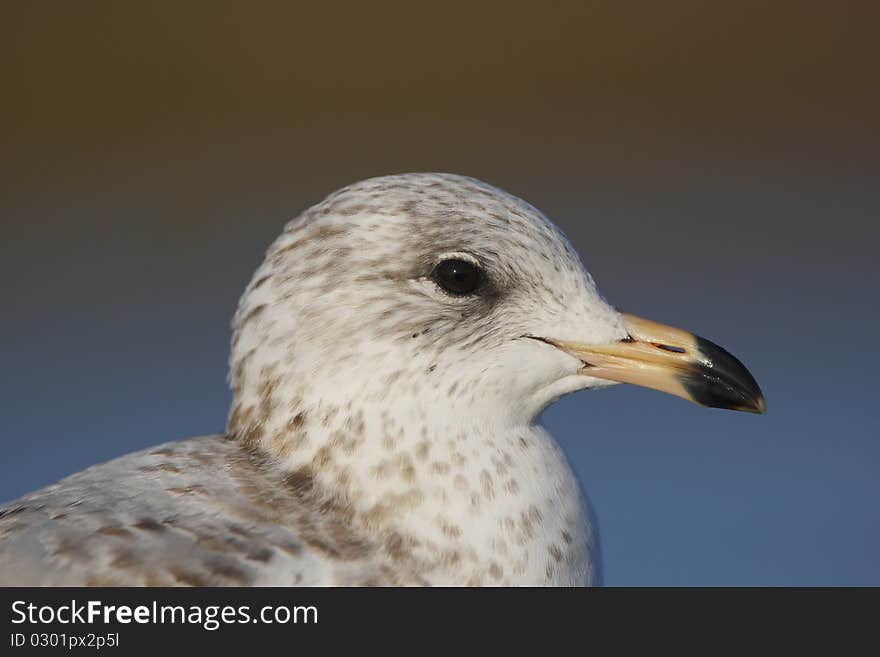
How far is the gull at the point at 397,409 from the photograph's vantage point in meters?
1.26

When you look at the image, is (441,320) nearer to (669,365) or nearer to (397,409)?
(397,409)

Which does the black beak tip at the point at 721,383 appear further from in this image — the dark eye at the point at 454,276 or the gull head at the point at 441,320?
the dark eye at the point at 454,276

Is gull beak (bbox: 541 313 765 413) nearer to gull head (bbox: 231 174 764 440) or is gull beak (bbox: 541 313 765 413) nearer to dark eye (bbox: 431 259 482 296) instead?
gull head (bbox: 231 174 764 440)

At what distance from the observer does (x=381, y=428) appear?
1.30 meters

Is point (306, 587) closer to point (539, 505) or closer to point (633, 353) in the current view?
point (539, 505)

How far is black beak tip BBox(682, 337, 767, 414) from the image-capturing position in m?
1.41

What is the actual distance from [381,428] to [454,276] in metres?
0.19

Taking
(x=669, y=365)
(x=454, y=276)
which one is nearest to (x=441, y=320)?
(x=454, y=276)

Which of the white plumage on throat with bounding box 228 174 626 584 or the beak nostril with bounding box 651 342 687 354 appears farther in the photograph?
the beak nostril with bounding box 651 342 687 354

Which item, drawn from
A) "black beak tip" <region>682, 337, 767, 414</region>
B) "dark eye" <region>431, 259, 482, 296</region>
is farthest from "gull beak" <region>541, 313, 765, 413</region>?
"dark eye" <region>431, 259, 482, 296</region>
